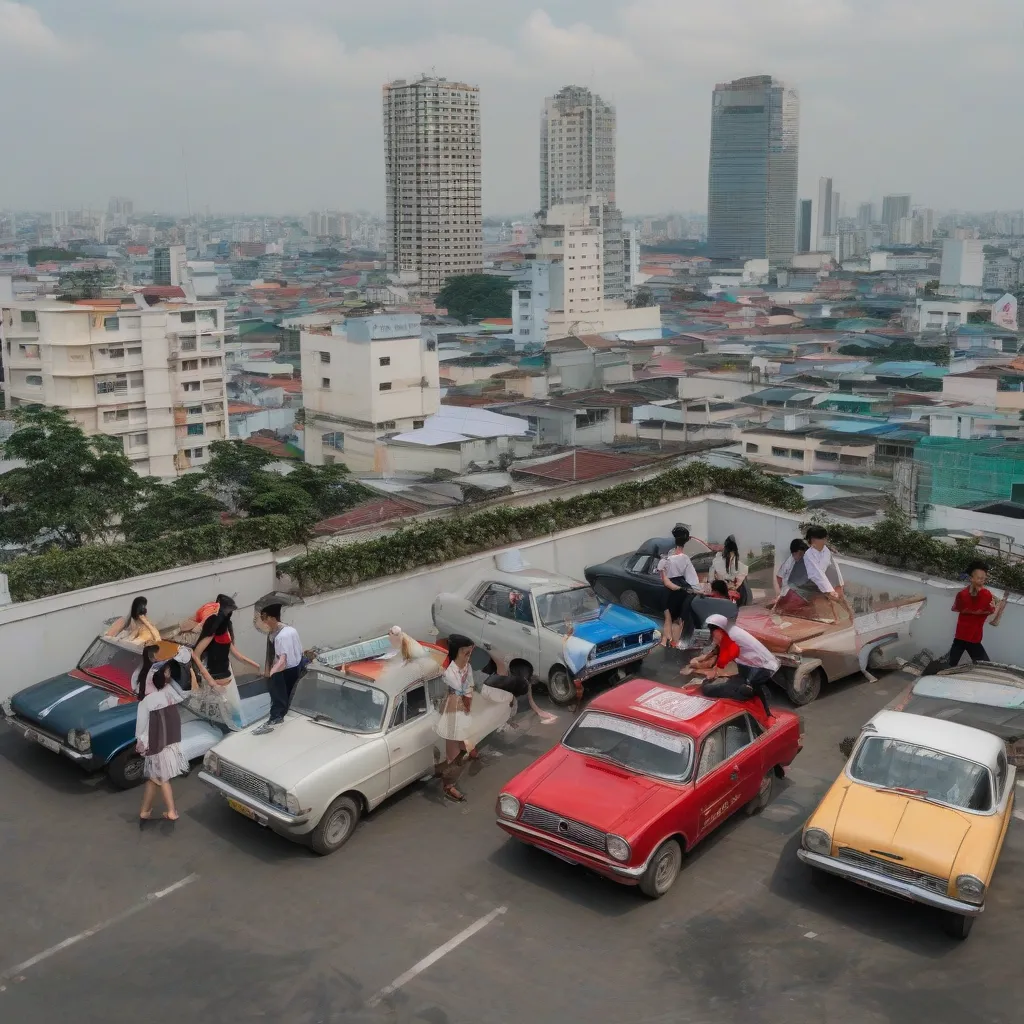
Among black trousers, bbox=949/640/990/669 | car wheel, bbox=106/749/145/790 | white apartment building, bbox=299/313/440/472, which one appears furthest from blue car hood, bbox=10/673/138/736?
white apartment building, bbox=299/313/440/472

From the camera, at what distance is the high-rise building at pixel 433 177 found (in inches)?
6521

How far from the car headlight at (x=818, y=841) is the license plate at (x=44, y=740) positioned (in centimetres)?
574

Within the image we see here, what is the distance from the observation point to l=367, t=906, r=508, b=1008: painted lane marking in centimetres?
626

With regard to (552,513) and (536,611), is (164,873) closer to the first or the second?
(536,611)

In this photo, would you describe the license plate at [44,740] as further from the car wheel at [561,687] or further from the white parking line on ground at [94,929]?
the car wheel at [561,687]

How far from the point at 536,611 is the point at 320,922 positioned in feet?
14.2

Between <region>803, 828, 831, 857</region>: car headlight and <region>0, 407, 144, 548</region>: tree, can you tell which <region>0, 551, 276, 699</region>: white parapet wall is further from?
<region>0, 407, 144, 548</region>: tree

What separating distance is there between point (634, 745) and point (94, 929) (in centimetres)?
365

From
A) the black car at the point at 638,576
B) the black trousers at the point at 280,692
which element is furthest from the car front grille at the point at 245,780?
the black car at the point at 638,576

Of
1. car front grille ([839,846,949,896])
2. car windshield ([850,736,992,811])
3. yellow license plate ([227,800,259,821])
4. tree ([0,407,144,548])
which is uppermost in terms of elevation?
car windshield ([850,736,992,811])

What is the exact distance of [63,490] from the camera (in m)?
25.8

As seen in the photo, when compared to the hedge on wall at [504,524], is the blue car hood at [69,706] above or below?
below

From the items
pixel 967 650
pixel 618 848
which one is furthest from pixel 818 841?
pixel 967 650

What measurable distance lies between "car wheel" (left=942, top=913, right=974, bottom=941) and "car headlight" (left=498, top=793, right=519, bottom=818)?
→ 8.94 ft
